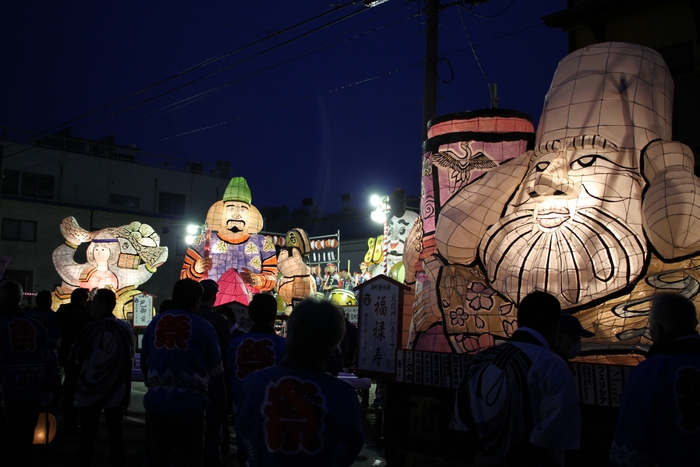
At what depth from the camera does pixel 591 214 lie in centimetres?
565

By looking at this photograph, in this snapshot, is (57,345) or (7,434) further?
(57,345)

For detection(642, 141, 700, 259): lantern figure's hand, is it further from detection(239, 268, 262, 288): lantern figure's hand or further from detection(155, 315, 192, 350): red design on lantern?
detection(239, 268, 262, 288): lantern figure's hand

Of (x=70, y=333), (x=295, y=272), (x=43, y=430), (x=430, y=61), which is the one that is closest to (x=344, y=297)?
(x=295, y=272)

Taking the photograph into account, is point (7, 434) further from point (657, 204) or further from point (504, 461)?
point (657, 204)

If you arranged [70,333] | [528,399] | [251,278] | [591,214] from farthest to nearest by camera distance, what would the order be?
[251,278] < [70,333] < [591,214] < [528,399]

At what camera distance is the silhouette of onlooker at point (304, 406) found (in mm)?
2531

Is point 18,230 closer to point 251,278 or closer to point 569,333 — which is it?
point 251,278

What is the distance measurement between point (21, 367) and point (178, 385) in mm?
1631

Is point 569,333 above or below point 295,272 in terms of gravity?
below

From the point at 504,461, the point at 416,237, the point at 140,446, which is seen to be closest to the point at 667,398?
the point at 504,461

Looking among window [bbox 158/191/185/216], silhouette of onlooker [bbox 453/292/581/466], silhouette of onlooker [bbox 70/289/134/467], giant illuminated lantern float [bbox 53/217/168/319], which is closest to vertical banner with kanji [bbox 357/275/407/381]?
silhouette of onlooker [bbox 70/289/134/467]

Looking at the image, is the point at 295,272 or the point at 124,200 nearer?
the point at 295,272

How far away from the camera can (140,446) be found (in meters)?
7.01

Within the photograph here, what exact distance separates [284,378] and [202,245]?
10474 mm
